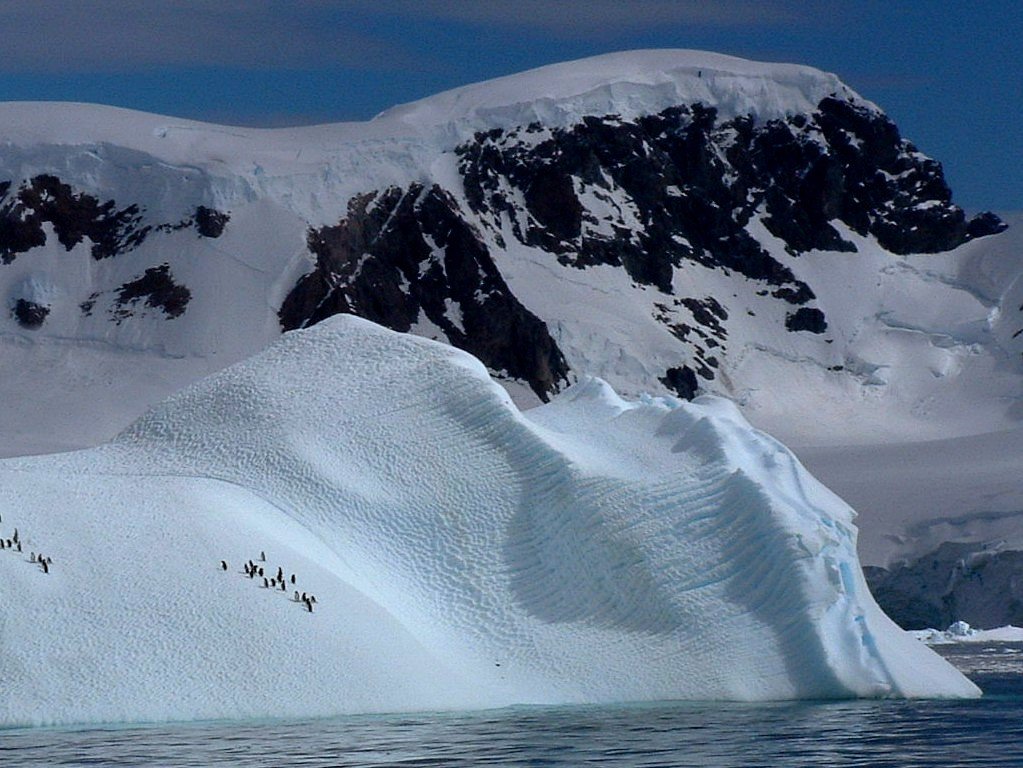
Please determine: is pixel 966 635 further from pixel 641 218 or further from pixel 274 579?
pixel 641 218

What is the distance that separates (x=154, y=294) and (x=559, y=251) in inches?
887

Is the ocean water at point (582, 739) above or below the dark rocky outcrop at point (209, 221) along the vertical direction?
below

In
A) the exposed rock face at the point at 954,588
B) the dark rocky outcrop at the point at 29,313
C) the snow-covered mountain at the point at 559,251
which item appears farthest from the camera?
the dark rocky outcrop at the point at 29,313

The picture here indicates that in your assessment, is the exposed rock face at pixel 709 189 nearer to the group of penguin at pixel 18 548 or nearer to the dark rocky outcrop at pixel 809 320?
the dark rocky outcrop at pixel 809 320

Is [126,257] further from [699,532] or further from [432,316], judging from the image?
[699,532]

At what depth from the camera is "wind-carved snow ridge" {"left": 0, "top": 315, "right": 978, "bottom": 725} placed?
27609mm

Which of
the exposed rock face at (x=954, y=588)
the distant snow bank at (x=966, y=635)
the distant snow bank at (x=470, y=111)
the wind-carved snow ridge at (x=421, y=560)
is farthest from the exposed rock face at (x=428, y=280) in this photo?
the wind-carved snow ridge at (x=421, y=560)

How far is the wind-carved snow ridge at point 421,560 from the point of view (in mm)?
27609

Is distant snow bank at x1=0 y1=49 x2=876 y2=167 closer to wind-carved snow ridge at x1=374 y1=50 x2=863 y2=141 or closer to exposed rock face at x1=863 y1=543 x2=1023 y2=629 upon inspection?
wind-carved snow ridge at x1=374 y1=50 x2=863 y2=141

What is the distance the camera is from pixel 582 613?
3150 centimetres

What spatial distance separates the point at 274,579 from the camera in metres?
29.2

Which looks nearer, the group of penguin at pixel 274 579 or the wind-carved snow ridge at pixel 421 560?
the wind-carved snow ridge at pixel 421 560

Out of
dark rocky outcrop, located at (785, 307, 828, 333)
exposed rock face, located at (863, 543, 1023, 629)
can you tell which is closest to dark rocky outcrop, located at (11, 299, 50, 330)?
dark rocky outcrop, located at (785, 307, 828, 333)

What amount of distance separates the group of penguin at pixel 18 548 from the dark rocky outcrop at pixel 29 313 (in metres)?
66.8
